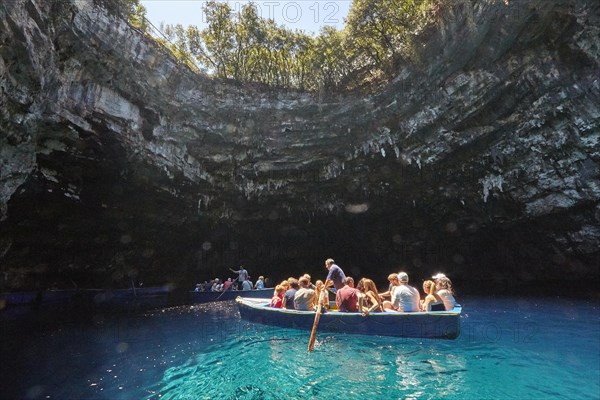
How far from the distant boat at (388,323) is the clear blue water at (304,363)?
8.6 inches

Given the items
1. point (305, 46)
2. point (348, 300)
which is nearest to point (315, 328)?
point (348, 300)

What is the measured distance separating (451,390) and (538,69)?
1350 cm

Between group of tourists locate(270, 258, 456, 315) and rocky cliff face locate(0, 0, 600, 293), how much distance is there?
8460 millimetres

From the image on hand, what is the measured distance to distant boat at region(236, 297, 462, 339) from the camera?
764 centimetres

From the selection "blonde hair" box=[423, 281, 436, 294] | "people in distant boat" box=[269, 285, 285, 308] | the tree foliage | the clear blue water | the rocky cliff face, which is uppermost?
the tree foliage

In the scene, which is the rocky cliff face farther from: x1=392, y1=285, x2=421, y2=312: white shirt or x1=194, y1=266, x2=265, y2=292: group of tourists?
x1=392, y1=285, x2=421, y2=312: white shirt

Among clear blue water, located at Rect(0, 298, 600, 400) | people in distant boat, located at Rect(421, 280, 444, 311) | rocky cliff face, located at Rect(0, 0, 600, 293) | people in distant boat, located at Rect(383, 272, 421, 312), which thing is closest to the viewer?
clear blue water, located at Rect(0, 298, 600, 400)

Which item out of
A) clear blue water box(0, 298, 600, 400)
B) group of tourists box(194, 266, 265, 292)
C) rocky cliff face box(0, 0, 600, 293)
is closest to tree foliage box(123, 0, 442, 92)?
rocky cliff face box(0, 0, 600, 293)

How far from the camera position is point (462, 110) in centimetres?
1451

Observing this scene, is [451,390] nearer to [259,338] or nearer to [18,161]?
[259,338]

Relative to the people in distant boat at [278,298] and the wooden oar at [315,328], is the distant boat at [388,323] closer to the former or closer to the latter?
the wooden oar at [315,328]

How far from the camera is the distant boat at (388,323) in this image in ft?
25.1

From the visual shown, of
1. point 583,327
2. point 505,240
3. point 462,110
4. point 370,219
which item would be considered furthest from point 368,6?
point 583,327

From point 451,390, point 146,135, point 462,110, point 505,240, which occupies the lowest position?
point 451,390
